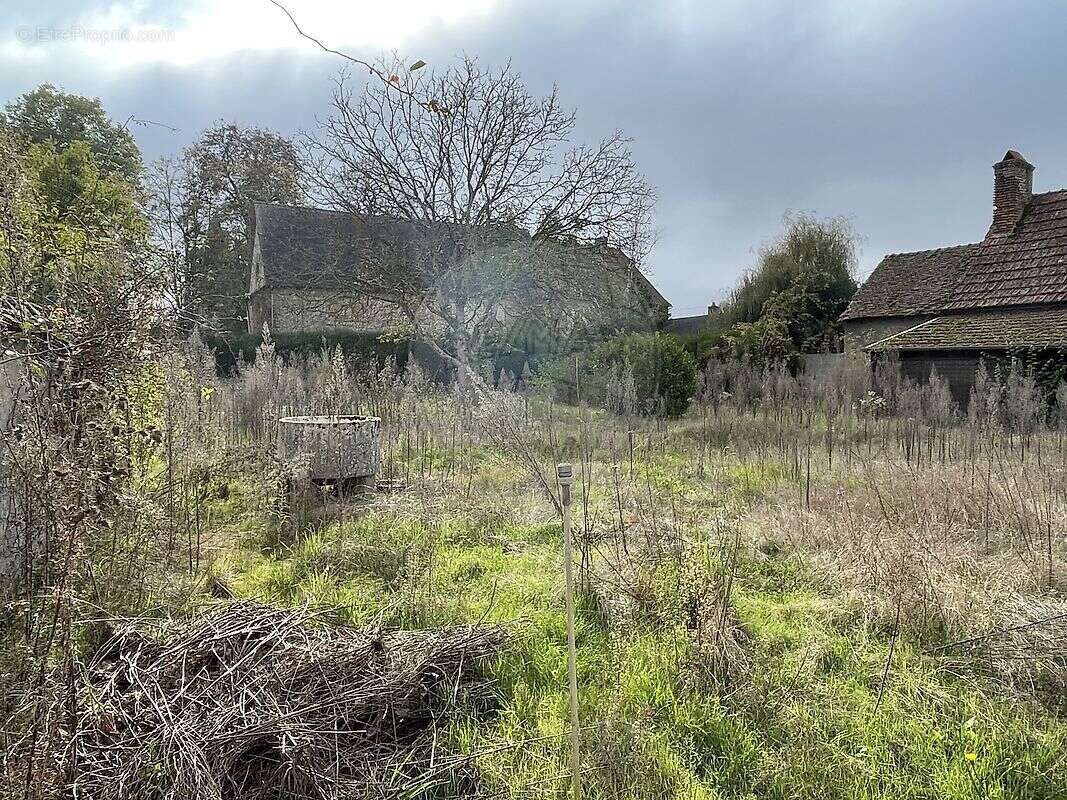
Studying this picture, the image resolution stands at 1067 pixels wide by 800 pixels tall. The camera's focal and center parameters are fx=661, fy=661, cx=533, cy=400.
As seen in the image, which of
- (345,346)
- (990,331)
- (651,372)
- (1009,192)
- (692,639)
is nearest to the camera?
(692,639)

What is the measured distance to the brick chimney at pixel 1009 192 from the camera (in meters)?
14.3

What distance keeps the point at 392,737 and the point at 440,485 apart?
3.47 m

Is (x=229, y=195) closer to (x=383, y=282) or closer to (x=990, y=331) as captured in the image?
(x=383, y=282)

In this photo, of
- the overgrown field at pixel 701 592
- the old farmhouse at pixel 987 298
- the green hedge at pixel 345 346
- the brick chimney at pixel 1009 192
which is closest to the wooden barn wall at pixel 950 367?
the old farmhouse at pixel 987 298

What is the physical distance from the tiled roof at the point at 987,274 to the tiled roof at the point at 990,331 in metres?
0.23

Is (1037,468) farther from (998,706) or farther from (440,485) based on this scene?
(440,485)

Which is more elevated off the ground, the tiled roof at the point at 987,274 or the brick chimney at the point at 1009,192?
the brick chimney at the point at 1009,192

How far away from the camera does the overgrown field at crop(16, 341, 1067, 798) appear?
2.38 meters

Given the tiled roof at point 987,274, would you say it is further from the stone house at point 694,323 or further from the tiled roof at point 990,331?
the stone house at point 694,323

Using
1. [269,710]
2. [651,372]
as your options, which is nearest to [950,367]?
[651,372]

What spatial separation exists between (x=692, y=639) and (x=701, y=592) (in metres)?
0.28

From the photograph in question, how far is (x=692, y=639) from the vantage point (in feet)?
9.89

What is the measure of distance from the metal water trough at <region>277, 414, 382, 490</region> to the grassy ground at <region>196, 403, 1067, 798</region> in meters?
0.38

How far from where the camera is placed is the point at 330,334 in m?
18.8
